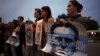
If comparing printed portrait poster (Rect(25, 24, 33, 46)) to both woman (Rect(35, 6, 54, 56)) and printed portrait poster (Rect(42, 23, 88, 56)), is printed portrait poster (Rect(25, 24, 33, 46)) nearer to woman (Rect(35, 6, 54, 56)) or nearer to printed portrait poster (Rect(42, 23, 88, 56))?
woman (Rect(35, 6, 54, 56))

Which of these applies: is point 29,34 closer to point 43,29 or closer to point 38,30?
point 38,30

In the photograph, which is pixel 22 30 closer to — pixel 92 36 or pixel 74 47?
pixel 92 36

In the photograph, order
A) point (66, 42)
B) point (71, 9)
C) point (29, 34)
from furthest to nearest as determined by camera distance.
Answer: point (29, 34) → point (71, 9) → point (66, 42)

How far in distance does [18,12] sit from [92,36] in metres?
5.93

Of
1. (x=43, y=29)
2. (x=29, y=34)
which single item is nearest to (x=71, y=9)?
(x=43, y=29)

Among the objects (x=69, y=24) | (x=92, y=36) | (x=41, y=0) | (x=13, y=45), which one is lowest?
(x=13, y=45)

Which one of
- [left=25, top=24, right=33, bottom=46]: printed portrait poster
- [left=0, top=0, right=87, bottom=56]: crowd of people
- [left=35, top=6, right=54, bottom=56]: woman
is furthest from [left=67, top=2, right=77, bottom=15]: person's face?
[left=25, top=24, right=33, bottom=46]: printed portrait poster

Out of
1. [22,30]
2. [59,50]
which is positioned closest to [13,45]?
[22,30]

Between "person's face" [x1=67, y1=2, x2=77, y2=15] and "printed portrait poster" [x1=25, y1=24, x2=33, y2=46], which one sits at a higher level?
"person's face" [x1=67, y1=2, x2=77, y2=15]

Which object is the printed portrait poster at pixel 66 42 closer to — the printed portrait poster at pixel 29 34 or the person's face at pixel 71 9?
the person's face at pixel 71 9

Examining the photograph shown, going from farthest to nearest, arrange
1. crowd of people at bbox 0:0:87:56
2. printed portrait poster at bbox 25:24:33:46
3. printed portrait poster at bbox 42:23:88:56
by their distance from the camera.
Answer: printed portrait poster at bbox 25:24:33:46
crowd of people at bbox 0:0:87:56
printed portrait poster at bbox 42:23:88:56

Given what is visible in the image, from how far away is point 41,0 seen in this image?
7.77 metres

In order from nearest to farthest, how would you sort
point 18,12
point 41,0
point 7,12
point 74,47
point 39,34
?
point 74,47 → point 39,34 → point 41,0 → point 18,12 → point 7,12

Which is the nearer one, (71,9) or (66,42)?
(66,42)
